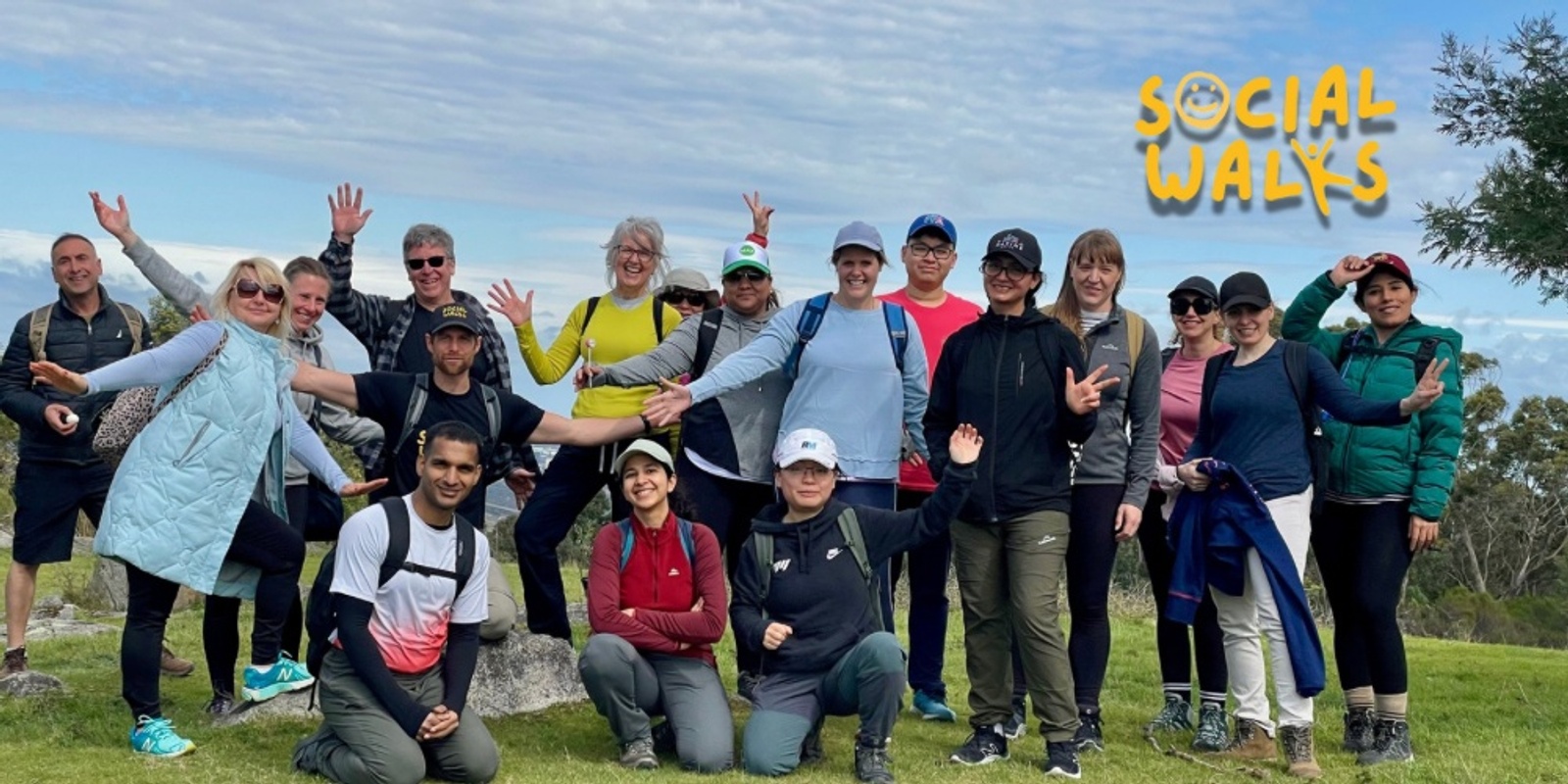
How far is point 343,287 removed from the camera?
8.98 metres

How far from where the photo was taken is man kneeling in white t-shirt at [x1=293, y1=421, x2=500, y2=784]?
7035 mm

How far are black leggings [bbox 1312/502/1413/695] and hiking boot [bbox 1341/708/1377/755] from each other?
0.55 ft

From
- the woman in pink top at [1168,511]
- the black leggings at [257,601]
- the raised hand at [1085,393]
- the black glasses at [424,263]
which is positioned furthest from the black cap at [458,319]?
the woman in pink top at [1168,511]

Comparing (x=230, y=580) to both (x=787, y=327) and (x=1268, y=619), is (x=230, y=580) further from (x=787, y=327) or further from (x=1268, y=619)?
(x=1268, y=619)

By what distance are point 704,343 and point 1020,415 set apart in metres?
2.03

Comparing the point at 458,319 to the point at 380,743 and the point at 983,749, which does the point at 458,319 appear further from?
the point at 983,749

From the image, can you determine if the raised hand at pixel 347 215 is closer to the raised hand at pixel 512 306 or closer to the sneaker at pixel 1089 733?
the raised hand at pixel 512 306

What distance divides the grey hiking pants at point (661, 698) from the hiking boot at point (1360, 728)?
3.64 metres

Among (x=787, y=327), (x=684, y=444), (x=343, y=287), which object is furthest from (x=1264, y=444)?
(x=343, y=287)

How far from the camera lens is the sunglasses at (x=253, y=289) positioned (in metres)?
7.85

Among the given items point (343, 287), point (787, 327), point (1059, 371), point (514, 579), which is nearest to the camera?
point (1059, 371)

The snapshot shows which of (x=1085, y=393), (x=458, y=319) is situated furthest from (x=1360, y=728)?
(x=458, y=319)

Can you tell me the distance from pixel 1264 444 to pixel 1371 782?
185 cm

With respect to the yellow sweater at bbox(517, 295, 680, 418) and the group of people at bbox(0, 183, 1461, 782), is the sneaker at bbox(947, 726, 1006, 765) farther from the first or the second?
the yellow sweater at bbox(517, 295, 680, 418)
